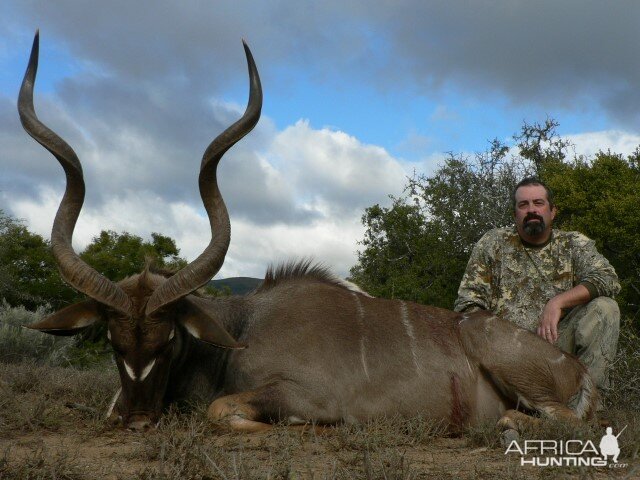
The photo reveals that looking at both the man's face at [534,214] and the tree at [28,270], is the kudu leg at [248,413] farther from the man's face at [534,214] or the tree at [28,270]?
the tree at [28,270]

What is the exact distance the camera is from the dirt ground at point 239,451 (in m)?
2.49

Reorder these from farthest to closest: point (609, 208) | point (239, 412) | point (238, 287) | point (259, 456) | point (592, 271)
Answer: point (238, 287), point (609, 208), point (592, 271), point (239, 412), point (259, 456)

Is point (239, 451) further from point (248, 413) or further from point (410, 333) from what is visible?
point (410, 333)

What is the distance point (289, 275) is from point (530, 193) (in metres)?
1.85

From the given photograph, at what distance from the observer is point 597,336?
15.2 ft

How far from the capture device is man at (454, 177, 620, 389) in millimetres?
4660

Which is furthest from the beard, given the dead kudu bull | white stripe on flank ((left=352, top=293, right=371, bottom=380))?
white stripe on flank ((left=352, top=293, right=371, bottom=380))

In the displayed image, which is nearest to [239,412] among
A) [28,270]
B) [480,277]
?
→ [480,277]

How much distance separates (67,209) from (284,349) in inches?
59.8

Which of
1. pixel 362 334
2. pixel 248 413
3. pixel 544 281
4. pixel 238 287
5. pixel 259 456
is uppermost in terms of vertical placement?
pixel 238 287

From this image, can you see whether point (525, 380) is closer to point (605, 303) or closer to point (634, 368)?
point (605, 303)

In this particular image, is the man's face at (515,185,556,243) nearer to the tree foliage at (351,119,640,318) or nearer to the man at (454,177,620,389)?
the man at (454,177,620,389)

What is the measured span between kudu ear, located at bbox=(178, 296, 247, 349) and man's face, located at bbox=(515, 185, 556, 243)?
2370 mm
